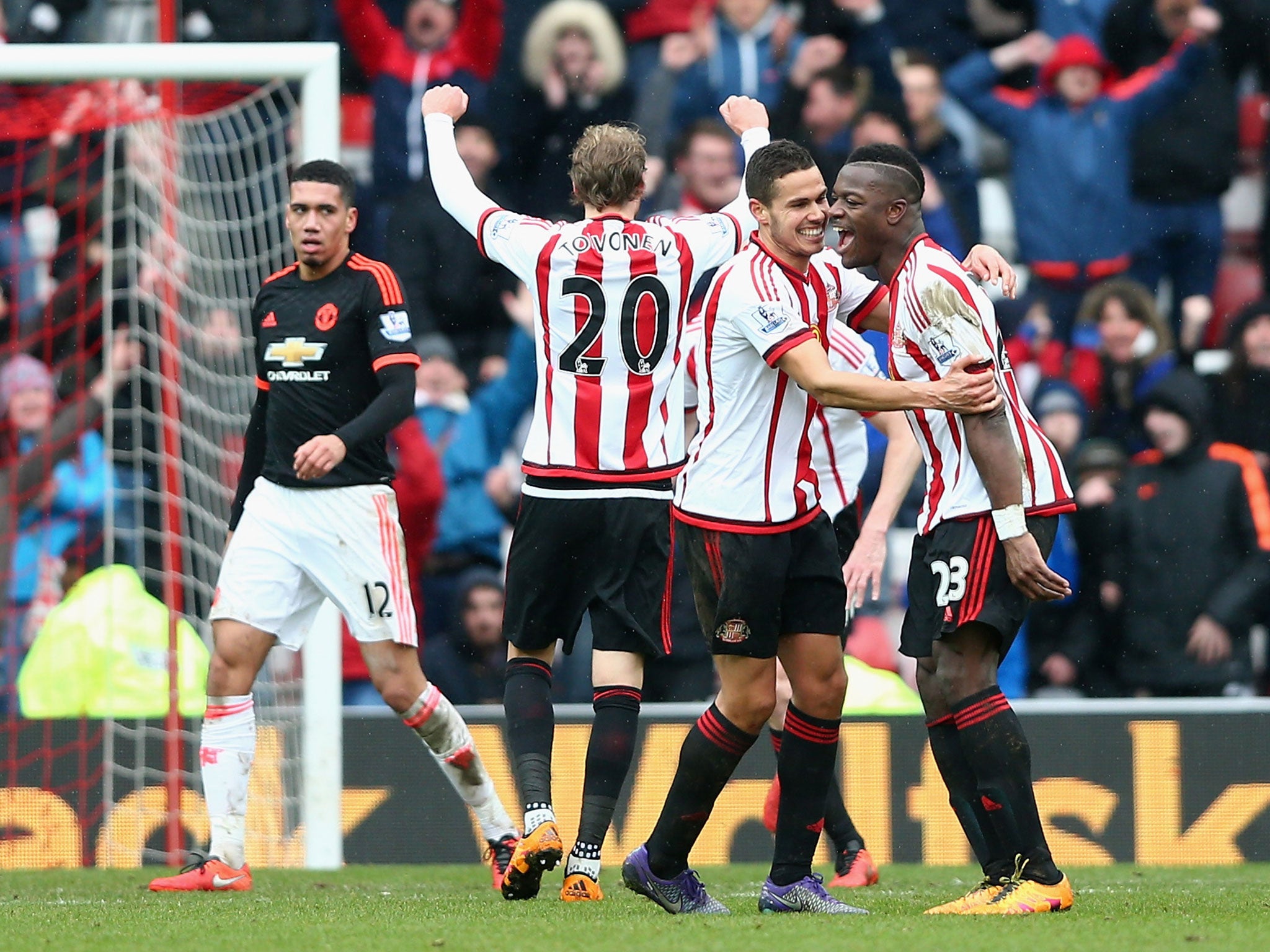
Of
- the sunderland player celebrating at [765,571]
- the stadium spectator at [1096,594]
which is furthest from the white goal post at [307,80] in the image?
the stadium spectator at [1096,594]

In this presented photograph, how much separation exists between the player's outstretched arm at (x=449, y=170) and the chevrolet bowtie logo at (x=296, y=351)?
81cm

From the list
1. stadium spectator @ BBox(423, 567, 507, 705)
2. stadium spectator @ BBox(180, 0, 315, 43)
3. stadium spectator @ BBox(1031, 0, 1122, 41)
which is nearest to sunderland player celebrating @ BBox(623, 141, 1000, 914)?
stadium spectator @ BBox(423, 567, 507, 705)

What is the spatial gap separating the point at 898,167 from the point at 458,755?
2508 mm

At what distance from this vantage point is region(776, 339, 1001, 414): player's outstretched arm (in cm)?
471

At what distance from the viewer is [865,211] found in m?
5.07

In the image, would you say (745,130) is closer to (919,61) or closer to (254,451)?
(254,451)

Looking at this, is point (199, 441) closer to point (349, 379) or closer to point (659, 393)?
point (349, 379)

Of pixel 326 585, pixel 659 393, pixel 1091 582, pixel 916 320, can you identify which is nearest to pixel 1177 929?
pixel 916 320

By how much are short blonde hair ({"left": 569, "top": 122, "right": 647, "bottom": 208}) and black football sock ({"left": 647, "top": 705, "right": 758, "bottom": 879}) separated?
1.52 m

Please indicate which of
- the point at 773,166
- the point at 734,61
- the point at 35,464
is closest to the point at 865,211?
the point at 773,166

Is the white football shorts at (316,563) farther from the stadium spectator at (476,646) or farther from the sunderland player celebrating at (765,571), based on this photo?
the stadium spectator at (476,646)

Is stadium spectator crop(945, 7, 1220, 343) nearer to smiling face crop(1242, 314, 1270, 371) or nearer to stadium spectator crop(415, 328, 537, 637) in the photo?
smiling face crop(1242, 314, 1270, 371)

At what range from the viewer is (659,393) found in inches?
215

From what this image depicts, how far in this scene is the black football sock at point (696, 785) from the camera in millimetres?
5066
